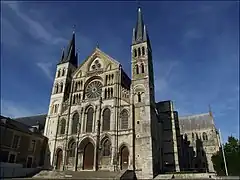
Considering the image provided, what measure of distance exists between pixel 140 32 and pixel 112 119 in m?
17.6

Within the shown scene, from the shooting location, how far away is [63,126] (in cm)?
3234

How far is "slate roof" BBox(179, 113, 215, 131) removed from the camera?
4725cm

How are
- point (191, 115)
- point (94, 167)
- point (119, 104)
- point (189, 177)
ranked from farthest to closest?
point (191, 115) < point (119, 104) < point (94, 167) < point (189, 177)

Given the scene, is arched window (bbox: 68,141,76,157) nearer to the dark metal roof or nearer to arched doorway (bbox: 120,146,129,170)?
arched doorway (bbox: 120,146,129,170)

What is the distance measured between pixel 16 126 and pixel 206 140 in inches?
1579

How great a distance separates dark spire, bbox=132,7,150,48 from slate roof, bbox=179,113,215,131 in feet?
87.1

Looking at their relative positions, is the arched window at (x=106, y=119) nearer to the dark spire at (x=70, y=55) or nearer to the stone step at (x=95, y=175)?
the stone step at (x=95, y=175)

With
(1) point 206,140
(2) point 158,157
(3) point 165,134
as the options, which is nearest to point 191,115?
(1) point 206,140

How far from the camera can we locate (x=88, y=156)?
27969mm

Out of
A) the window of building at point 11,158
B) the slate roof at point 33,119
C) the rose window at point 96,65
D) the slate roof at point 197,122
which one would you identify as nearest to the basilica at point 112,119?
the rose window at point 96,65

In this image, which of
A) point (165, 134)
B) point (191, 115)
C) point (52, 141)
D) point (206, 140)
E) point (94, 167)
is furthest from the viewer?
point (191, 115)

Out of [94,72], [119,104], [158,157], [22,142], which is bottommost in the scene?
[158,157]

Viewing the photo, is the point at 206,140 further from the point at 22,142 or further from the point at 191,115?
the point at 22,142

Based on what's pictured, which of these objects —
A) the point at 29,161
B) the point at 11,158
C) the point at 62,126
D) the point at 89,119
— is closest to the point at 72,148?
the point at 62,126
